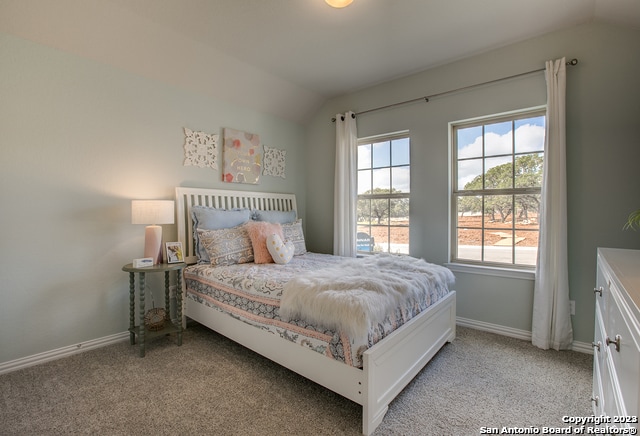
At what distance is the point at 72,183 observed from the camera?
7.68ft

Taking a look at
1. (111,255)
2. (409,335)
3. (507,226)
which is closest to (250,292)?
(409,335)

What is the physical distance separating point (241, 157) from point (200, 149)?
0.50m

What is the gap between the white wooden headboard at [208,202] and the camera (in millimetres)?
2922

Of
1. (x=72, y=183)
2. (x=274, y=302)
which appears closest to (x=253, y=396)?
(x=274, y=302)

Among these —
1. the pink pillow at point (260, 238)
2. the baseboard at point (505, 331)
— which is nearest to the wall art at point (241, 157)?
the pink pillow at point (260, 238)

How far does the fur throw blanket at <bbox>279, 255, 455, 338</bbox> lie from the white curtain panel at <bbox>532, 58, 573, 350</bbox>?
993 mm

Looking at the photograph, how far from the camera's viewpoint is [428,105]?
315cm

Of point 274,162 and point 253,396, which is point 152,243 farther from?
point 274,162

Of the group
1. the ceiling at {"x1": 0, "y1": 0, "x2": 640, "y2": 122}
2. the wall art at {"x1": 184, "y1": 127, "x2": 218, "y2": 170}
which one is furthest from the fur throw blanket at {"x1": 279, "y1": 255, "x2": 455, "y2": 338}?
the ceiling at {"x1": 0, "y1": 0, "x2": 640, "y2": 122}

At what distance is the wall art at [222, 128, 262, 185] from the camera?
3.35 metres

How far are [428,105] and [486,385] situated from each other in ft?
8.68

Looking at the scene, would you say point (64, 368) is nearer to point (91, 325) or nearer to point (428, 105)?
point (91, 325)

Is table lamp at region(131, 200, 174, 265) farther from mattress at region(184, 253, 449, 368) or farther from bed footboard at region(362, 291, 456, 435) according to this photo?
bed footboard at region(362, 291, 456, 435)

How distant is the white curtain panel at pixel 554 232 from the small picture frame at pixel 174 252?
125 inches
